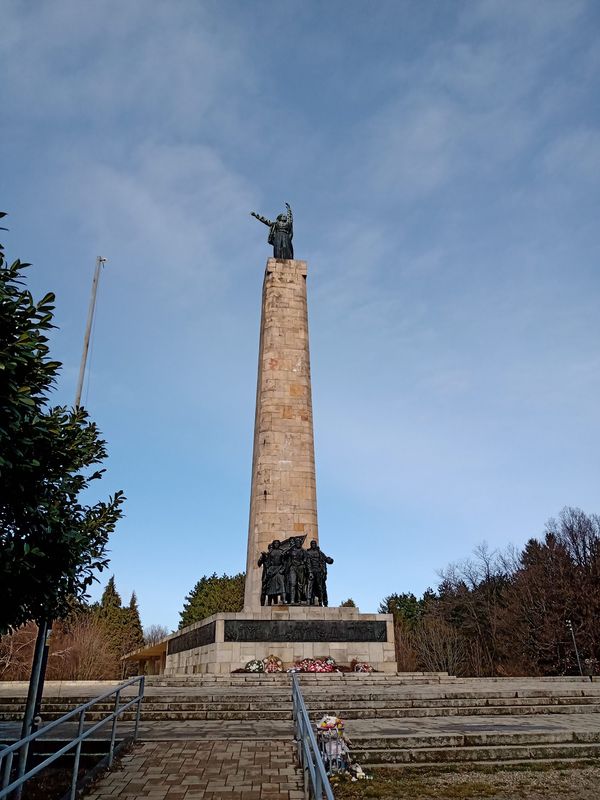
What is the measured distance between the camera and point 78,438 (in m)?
6.56

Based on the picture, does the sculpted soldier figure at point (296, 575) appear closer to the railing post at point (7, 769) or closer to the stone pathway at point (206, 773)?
the stone pathway at point (206, 773)

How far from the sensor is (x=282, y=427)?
77.4 feet

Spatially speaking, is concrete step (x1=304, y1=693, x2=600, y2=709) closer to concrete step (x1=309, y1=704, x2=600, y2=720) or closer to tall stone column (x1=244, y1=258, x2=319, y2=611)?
concrete step (x1=309, y1=704, x2=600, y2=720)

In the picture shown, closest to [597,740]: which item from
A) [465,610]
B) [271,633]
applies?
[271,633]

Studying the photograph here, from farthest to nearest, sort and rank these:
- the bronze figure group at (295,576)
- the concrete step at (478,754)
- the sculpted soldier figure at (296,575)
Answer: the bronze figure group at (295,576), the sculpted soldier figure at (296,575), the concrete step at (478,754)

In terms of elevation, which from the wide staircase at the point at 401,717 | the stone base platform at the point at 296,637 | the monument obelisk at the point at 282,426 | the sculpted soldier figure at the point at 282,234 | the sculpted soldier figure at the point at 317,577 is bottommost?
the wide staircase at the point at 401,717

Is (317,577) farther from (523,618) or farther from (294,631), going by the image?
(523,618)

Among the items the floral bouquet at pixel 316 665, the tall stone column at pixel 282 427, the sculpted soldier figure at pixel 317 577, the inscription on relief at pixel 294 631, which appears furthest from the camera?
the tall stone column at pixel 282 427

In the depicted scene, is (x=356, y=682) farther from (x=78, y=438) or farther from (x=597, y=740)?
(x=78, y=438)

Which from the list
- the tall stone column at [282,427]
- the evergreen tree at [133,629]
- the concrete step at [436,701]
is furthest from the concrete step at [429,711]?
the evergreen tree at [133,629]

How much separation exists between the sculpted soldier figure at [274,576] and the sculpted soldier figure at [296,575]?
194mm

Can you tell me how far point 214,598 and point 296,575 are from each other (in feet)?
117

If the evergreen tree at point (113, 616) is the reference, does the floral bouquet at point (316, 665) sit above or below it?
below

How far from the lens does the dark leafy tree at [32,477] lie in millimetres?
5121
